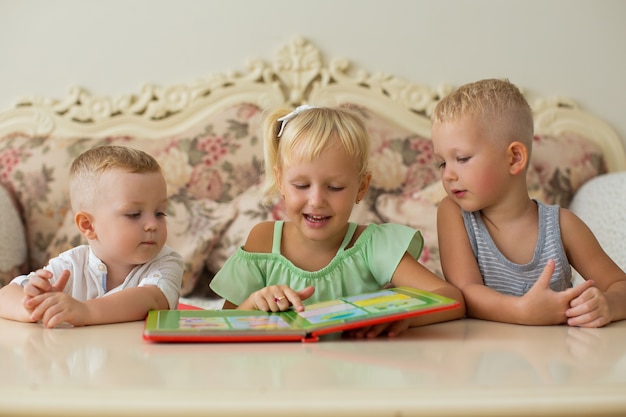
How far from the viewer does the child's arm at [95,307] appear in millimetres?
1014

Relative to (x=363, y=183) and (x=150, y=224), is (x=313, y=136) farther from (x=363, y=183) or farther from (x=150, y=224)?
(x=150, y=224)

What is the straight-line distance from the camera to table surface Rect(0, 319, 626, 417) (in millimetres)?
625

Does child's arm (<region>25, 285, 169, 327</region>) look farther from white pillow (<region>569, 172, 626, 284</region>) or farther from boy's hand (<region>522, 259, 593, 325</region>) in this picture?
white pillow (<region>569, 172, 626, 284</region>)

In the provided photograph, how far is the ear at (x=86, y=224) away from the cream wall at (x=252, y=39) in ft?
4.79

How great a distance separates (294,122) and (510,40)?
165 centimetres

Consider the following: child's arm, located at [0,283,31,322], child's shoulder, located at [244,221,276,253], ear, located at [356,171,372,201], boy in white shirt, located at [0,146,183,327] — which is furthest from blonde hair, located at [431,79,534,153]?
child's arm, located at [0,283,31,322]

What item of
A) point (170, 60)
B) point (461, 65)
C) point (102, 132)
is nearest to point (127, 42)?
point (170, 60)

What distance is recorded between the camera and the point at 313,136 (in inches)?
48.2

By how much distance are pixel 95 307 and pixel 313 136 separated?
18.0 inches

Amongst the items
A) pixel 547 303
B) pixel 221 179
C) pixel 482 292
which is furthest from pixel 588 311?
pixel 221 179

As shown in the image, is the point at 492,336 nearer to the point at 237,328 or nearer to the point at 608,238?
the point at 237,328

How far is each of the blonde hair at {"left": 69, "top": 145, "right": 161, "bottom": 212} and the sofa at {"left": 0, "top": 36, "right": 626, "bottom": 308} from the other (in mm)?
899

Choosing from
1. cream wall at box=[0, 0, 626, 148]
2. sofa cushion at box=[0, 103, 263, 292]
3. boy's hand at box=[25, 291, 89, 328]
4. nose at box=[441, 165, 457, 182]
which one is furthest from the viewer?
cream wall at box=[0, 0, 626, 148]

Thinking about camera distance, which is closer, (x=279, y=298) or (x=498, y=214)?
(x=279, y=298)
